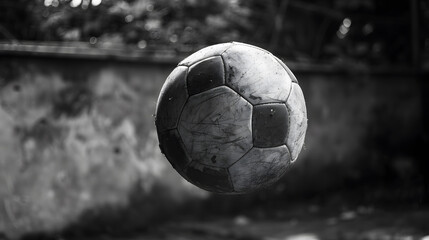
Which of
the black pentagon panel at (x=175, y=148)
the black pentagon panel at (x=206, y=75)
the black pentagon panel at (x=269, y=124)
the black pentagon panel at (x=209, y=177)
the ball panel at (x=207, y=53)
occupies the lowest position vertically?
the black pentagon panel at (x=209, y=177)

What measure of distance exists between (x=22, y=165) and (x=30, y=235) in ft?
2.12

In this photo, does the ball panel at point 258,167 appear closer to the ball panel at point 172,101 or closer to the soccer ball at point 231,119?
the soccer ball at point 231,119

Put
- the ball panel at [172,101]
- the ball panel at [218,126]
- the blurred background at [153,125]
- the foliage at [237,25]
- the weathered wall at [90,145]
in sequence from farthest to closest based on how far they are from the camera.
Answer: the foliage at [237,25], the blurred background at [153,125], the weathered wall at [90,145], the ball panel at [172,101], the ball panel at [218,126]

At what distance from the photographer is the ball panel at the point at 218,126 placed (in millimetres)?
2521

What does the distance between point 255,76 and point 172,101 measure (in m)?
0.44

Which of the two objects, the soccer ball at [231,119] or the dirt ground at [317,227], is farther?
the dirt ground at [317,227]

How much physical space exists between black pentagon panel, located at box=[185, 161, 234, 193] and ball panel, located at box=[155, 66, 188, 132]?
24 cm

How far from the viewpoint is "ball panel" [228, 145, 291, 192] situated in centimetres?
259

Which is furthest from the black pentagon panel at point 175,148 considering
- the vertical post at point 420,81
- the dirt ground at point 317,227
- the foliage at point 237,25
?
the vertical post at point 420,81

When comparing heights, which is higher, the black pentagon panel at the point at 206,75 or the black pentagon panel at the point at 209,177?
the black pentagon panel at the point at 206,75

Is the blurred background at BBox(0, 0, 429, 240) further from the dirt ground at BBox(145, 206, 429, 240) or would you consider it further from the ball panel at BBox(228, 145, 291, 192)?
the ball panel at BBox(228, 145, 291, 192)

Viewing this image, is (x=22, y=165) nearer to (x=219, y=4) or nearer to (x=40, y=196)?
(x=40, y=196)

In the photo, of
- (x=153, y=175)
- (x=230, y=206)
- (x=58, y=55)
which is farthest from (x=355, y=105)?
(x=58, y=55)

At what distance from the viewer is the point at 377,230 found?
199 inches
